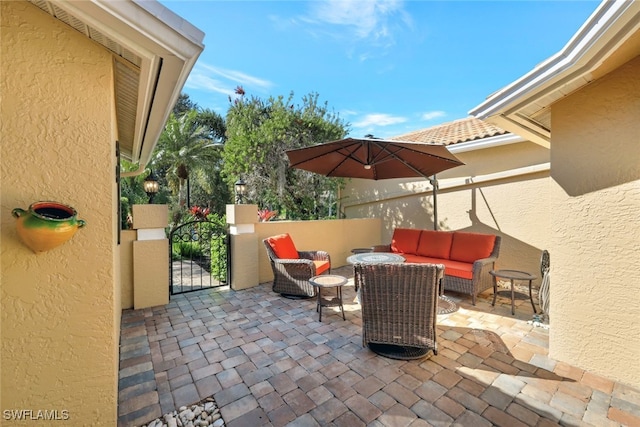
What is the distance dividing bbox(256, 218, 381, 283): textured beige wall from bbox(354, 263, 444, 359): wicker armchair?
3.89 m

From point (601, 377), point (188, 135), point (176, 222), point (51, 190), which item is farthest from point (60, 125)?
point (188, 135)

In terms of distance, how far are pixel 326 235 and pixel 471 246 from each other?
3924 millimetres

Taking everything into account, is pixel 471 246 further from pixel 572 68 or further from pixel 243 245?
pixel 243 245

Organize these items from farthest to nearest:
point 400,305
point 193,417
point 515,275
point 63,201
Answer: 1. point 515,275
2. point 400,305
3. point 193,417
4. point 63,201

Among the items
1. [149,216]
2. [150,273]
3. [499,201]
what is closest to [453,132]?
[499,201]

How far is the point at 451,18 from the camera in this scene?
23.1ft

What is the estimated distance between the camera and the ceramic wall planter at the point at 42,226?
6.04 feet

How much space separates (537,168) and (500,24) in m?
4.02

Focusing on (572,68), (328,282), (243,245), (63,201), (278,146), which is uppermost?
(278,146)

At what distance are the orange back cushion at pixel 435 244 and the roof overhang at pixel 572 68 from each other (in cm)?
320

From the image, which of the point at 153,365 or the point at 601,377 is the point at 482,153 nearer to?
the point at 601,377

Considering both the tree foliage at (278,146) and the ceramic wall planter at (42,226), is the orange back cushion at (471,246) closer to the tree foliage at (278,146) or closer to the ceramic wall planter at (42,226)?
the tree foliage at (278,146)

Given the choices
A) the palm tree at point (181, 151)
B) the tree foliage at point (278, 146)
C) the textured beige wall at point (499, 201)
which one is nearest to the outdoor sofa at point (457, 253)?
the textured beige wall at point (499, 201)

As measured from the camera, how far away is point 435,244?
683 cm
